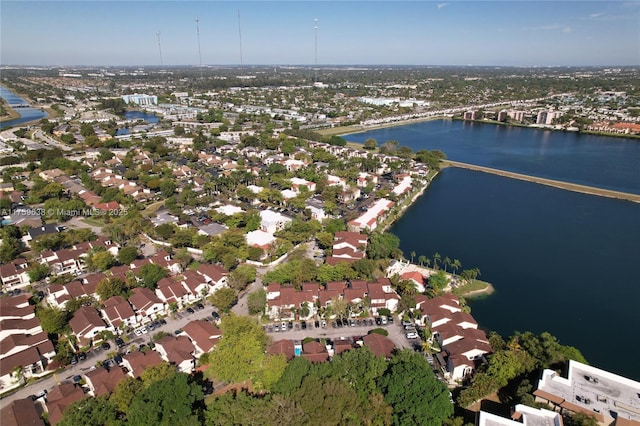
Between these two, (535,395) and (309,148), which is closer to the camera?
(535,395)

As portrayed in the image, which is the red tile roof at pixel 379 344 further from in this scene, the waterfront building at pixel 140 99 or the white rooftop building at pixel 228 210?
the waterfront building at pixel 140 99

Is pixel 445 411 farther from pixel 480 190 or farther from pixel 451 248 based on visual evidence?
pixel 480 190

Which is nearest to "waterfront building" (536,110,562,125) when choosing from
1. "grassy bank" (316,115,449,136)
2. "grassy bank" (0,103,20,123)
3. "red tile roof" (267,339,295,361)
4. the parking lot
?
"grassy bank" (316,115,449,136)

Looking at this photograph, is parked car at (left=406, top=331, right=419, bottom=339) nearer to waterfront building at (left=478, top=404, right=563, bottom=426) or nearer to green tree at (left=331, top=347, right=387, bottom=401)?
green tree at (left=331, top=347, right=387, bottom=401)

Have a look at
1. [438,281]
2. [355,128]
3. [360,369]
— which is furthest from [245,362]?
[355,128]

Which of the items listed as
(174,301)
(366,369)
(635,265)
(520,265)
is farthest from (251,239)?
(635,265)

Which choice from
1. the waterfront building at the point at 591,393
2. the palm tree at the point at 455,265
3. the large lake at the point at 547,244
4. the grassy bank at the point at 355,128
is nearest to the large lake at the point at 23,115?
the grassy bank at the point at 355,128

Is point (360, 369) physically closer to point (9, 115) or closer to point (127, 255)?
point (127, 255)
